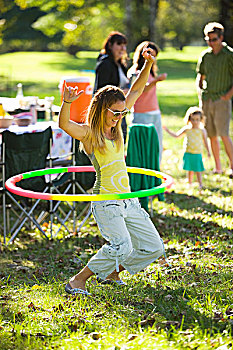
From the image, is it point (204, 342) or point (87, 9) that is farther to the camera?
point (87, 9)

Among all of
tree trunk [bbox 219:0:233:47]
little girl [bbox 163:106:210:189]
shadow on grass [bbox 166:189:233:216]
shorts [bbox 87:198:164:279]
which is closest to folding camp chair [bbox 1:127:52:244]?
shorts [bbox 87:198:164:279]

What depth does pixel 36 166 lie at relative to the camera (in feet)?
21.9

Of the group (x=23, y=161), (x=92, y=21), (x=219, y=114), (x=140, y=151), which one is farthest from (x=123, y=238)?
(x=92, y=21)

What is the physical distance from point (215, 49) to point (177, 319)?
18.8 ft

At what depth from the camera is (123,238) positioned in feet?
15.6

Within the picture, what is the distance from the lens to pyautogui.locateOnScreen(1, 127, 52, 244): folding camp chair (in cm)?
636

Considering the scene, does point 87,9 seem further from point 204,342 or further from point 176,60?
point 204,342

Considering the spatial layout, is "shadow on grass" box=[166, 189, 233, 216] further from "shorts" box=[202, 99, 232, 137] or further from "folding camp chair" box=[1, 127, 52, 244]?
"folding camp chair" box=[1, 127, 52, 244]

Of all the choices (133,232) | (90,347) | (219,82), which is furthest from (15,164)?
(219,82)

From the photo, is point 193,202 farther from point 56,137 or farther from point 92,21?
point 92,21

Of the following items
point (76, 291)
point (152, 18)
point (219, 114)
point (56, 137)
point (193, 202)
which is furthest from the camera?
point (152, 18)

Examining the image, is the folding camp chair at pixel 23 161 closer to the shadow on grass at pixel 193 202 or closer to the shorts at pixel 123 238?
the shorts at pixel 123 238

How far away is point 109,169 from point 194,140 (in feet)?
12.9

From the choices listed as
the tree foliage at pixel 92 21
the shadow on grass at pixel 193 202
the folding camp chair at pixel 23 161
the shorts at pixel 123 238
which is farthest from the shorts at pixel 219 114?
the tree foliage at pixel 92 21
